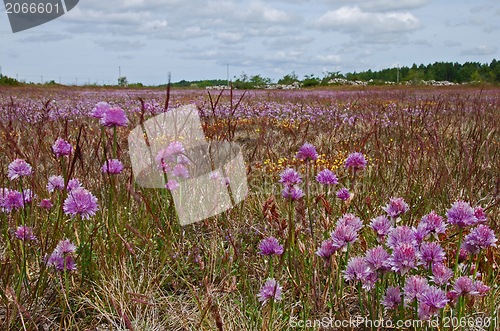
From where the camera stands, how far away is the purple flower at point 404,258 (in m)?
1.54

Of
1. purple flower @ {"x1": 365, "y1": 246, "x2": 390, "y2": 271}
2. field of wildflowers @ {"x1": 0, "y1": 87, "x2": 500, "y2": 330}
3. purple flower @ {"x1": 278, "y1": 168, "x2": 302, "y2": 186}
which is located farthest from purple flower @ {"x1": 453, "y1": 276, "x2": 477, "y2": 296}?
purple flower @ {"x1": 278, "y1": 168, "x2": 302, "y2": 186}

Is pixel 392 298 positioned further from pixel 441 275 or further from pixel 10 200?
pixel 10 200

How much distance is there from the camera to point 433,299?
58.6 inches

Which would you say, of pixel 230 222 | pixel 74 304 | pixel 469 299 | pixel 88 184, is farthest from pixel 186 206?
pixel 469 299

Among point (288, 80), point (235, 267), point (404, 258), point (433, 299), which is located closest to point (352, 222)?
point (404, 258)

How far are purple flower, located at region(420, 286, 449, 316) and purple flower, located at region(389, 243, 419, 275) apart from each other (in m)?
0.09

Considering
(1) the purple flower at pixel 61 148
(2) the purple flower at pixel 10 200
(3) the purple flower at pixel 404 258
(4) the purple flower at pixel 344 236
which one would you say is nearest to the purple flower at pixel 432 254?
(3) the purple flower at pixel 404 258

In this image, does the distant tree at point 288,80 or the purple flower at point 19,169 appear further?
the distant tree at point 288,80

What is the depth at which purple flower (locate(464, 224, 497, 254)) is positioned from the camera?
68.9 inches

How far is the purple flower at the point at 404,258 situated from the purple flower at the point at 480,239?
0.36m

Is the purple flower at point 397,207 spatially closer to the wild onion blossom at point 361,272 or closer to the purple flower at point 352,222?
the purple flower at point 352,222

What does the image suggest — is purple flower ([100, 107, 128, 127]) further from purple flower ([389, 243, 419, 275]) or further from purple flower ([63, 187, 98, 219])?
purple flower ([389, 243, 419, 275])

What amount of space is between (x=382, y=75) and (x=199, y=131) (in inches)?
3741

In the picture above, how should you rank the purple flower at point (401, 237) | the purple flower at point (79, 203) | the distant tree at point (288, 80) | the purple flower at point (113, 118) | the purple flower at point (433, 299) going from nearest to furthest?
the purple flower at point (433, 299)
the purple flower at point (401, 237)
the purple flower at point (79, 203)
the purple flower at point (113, 118)
the distant tree at point (288, 80)
